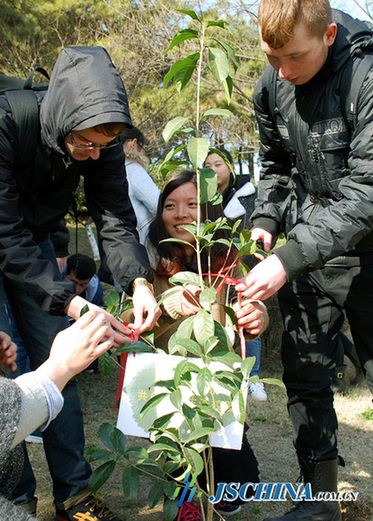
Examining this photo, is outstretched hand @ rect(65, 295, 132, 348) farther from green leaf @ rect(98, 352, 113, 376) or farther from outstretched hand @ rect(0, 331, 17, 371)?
outstretched hand @ rect(0, 331, 17, 371)

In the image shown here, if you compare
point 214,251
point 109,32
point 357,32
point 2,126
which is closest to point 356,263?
point 214,251

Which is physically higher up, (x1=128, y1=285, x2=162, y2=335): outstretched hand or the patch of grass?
(x1=128, y1=285, x2=162, y2=335): outstretched hand

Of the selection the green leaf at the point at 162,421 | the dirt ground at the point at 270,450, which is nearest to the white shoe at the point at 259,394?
the dirt ground at the point at 270,450

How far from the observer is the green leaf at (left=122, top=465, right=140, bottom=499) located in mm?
1646

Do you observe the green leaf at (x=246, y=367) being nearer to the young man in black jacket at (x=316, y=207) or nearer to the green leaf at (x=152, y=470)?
the young man in black jacket at (x=316, y=207)

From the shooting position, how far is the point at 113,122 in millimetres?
1796

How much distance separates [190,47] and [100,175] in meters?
6.33

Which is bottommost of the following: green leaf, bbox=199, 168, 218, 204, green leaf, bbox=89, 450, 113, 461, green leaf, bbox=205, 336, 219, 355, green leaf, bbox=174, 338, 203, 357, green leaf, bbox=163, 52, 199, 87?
green leaf, bbox=89, 450, 113, 461

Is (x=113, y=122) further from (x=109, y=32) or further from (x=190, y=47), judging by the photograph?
(x=109, y=32)

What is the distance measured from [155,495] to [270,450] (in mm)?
1557

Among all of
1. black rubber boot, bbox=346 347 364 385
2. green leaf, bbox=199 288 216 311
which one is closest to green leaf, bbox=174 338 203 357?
green leaf, bbox=199 288 216 311

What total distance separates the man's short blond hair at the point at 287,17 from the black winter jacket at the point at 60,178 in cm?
56

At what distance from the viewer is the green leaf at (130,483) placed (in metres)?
1.65
